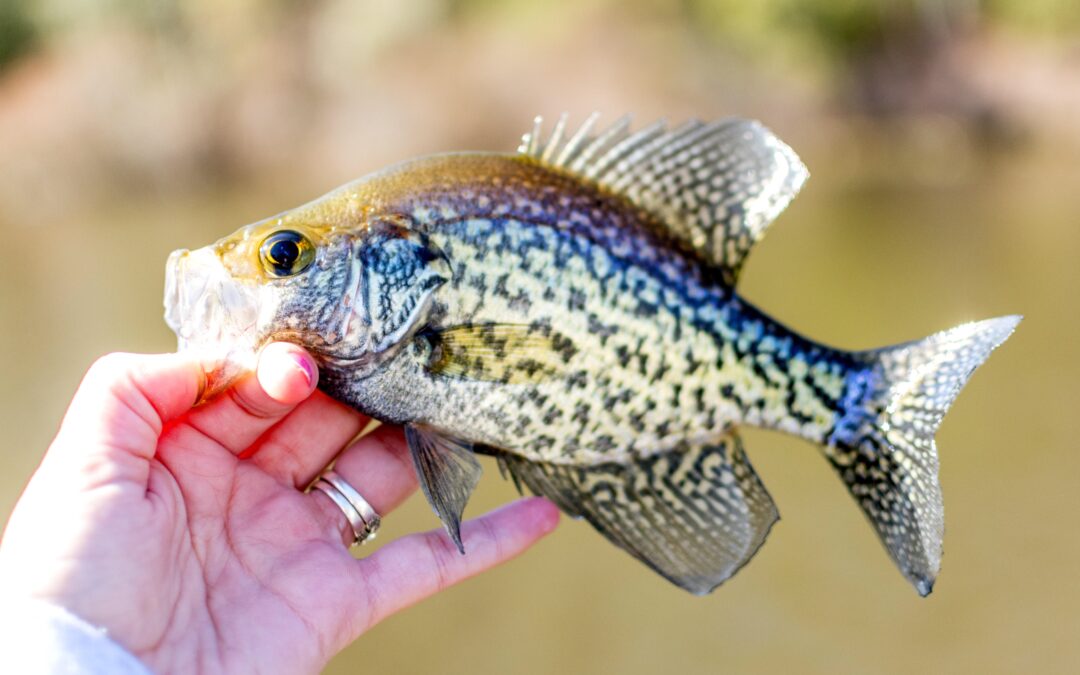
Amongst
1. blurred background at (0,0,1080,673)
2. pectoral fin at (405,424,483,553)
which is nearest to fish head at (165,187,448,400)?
pectoral fin at (405,424,483,553)

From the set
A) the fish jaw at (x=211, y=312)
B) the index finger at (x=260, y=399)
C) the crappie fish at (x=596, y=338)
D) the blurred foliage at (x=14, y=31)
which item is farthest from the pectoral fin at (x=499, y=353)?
the blurred foliage at (x=14, y=31)

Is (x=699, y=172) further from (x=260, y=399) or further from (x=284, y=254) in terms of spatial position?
(x=260, y=399)

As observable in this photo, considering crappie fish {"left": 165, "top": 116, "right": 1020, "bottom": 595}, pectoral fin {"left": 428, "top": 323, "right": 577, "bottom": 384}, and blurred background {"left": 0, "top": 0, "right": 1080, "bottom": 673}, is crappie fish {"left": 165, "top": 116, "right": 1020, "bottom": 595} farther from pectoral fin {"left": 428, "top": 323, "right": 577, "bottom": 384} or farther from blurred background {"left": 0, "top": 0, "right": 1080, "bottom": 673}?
blurred background {"left": 0, "top": 0, "right": 1080, "bottom": 673}

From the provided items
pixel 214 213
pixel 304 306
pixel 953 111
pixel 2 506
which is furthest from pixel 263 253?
pixel 953 111

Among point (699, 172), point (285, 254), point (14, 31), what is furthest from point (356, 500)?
point (14, 31)

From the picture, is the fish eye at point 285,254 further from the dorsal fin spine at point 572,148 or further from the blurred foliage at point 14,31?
the blurred foliage at point 14,31

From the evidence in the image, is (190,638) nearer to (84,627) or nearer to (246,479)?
(84,627)
